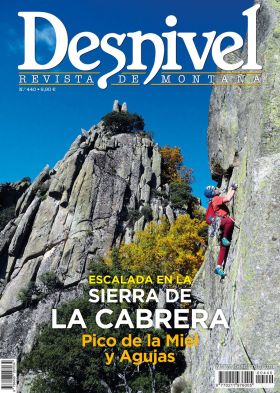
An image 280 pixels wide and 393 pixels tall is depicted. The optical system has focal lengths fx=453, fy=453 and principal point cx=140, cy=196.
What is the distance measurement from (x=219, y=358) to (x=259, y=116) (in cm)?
465

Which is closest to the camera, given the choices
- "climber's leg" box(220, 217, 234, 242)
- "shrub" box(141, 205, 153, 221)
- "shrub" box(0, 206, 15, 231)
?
"climber's leg" box(220, 217, 234, 242)

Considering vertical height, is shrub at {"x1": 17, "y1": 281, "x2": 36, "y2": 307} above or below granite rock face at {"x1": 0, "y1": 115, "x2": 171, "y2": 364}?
below

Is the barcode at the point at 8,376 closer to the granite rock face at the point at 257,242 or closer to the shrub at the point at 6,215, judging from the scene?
the granite rock face at the point at 257,242

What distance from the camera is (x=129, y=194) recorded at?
49.0m

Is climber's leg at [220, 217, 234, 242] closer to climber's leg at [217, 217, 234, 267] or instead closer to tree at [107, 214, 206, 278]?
climber's leg at [217, 217, 234, 267]

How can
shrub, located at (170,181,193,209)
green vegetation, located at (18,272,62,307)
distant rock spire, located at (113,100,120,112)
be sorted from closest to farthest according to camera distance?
green vegetation, located at (18,272,62,307) < shrub, located at (170,181,193,209) < distant rock spire, located at (113,100,120,112)

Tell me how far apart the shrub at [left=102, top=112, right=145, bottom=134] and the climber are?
46.2m

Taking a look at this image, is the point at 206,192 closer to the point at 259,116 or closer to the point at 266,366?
the point at 259,116

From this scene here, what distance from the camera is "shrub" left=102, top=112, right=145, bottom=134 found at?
55.6m

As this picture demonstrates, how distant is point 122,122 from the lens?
55.9m

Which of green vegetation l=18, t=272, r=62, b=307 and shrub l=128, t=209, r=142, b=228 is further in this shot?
shrub l=128, t=209, r=142, b=228

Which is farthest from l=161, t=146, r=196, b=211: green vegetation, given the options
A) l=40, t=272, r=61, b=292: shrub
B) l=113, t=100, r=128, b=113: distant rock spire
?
l=40, t=272, r=61, b=292: shrub

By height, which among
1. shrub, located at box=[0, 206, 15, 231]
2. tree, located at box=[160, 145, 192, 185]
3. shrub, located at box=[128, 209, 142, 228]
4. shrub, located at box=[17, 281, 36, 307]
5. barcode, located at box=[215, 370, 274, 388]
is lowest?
barcode, located at box=[215, 370, 274, 388]

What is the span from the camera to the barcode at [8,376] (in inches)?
351
